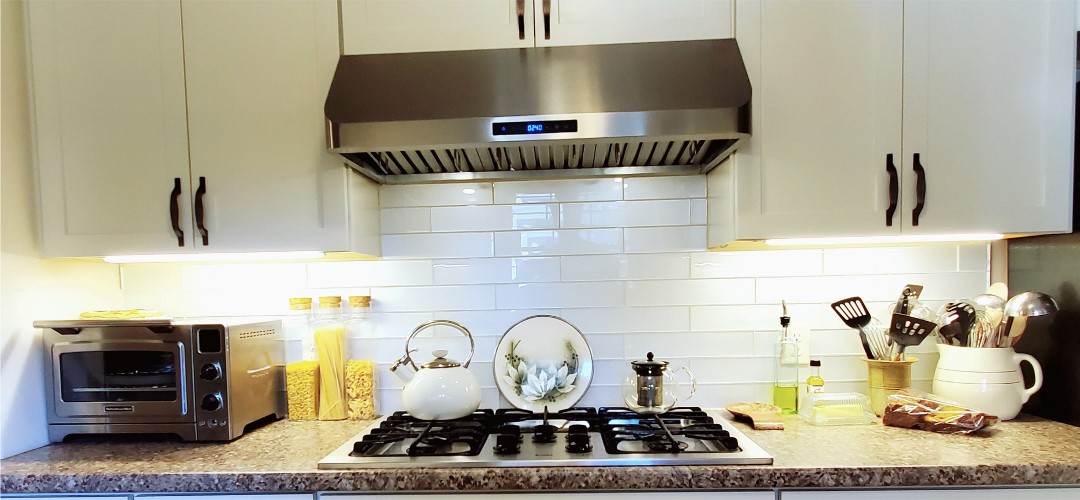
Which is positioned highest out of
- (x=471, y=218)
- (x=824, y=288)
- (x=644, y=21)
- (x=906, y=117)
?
(x=644, y=21)

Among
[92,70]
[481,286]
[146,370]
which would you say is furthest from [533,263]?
[92,70]

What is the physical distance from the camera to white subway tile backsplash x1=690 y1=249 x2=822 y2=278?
1645mm

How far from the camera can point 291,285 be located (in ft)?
5.60

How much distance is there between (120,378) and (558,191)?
138cm

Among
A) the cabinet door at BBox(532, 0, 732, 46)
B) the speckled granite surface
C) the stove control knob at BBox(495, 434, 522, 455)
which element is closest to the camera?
the speckled granite surface

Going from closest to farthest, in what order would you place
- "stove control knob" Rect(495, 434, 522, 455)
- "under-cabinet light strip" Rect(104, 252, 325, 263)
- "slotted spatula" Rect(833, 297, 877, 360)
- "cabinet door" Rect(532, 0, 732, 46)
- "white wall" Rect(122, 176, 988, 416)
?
1. "stove control knob" Rect(495, 434, 522, 455)
2. "cabinet door" Rect(532, 0, 732, 46)
3. "under-cabinet light strip" Rect(104, 252, 325, 263)
4. "slotted spatula" Rect(833, 297, 877, 360)
5. "white wall" Rect(122, 176, 988, 416)

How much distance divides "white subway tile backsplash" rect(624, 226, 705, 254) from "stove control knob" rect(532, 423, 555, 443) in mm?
628

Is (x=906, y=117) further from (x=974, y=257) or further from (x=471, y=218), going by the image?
(x=471, y=218)

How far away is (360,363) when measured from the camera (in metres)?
1.61

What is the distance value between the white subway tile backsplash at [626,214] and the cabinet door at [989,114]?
1.99 feet

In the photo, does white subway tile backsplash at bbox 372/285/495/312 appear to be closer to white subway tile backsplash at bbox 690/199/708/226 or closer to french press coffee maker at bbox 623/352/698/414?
french press coffee maker at bbox 623/352/698/414

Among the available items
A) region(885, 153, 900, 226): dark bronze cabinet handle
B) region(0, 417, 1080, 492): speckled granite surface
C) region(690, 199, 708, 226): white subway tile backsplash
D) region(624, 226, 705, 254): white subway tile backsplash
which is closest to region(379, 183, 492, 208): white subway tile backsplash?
region(624, 226, 705, 254): white subway tile backsplash

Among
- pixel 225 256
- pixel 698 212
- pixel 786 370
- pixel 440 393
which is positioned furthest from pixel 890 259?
pixel 225 256

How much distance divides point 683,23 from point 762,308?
922mm
